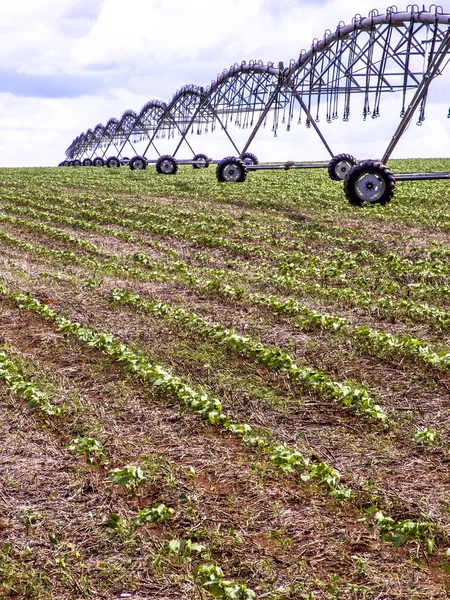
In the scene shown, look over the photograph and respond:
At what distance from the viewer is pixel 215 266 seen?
1460 centimetres

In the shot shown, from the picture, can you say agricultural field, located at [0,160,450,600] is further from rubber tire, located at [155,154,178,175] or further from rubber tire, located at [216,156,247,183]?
rubber tire, located at [155,154,178,175]

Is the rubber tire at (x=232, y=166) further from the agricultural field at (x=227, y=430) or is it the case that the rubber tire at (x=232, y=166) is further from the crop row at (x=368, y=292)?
the crop row at (x=368, y=292)

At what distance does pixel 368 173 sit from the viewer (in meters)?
20.6

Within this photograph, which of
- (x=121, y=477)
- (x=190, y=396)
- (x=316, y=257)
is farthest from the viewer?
(x=316, y=257)

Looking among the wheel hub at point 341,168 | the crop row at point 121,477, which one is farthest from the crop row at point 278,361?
the wheel hub at point 341,168

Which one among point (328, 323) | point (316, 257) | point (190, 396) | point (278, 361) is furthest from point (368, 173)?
point (190, 396)

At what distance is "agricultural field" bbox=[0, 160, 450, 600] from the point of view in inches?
184

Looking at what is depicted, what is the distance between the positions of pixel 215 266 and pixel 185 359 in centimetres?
626

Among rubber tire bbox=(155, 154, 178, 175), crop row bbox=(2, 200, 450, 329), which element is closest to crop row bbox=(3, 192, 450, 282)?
crop row bbox=(2, 200, 450, 329)

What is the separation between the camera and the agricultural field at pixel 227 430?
15.3 ft

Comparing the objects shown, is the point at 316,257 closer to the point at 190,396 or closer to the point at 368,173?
the point at 368,173

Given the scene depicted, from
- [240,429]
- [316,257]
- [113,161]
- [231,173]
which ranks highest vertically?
[113,161]

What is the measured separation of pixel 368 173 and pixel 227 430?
50.8 ft

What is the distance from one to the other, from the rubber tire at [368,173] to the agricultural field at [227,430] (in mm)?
6043
